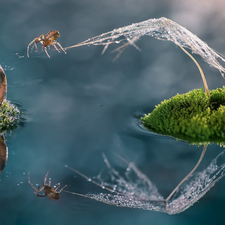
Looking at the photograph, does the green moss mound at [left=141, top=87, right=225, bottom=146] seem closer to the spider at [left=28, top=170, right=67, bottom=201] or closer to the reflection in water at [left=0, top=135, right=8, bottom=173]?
the spider at [left=28, top=170, right=67, bottom=201]

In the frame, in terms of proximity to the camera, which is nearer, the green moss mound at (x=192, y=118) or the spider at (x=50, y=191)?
the spider at (x=50, y=191)

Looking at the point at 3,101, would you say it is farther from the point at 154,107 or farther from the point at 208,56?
the point at 208,56

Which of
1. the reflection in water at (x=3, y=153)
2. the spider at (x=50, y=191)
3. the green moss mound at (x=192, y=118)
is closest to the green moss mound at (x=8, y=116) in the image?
the reflection in water at (x=3, y=153)

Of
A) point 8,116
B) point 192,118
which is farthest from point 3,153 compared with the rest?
point 192,118

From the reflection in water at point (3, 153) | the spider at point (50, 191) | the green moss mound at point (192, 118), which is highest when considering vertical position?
the green moss mound at point (192, 118)

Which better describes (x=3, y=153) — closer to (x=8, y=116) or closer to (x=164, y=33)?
(x=8, y=116)

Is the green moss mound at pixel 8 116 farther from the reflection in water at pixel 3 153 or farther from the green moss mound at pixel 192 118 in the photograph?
the green moss mound at pixel 192 118
